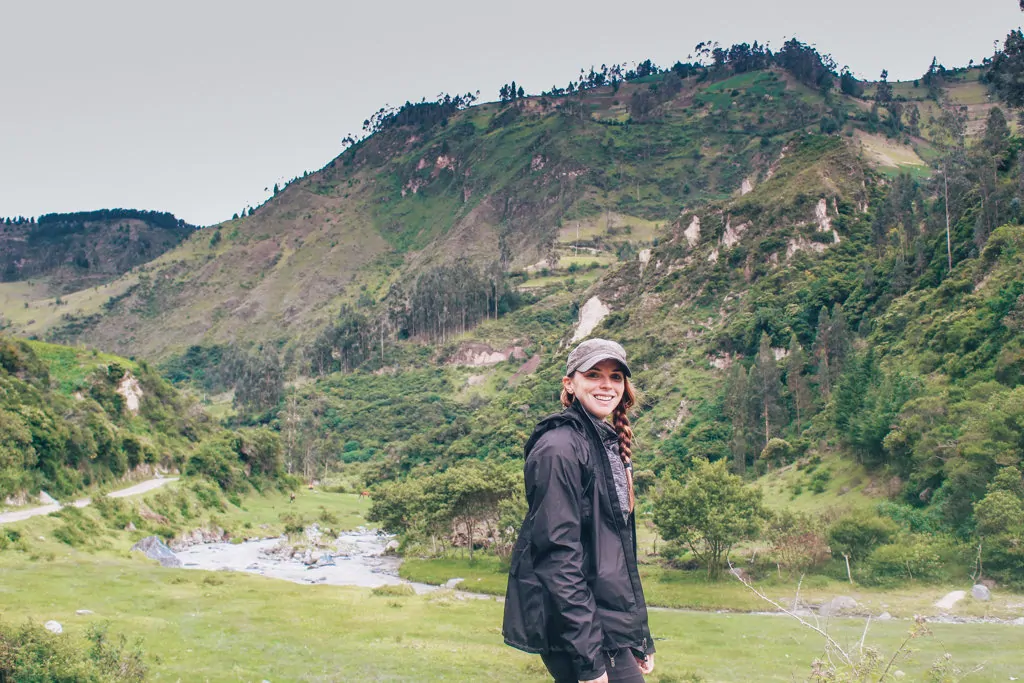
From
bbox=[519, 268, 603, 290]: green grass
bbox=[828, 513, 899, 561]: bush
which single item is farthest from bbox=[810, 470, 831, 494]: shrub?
bbox=[519, 268, 603, 290]: green grass

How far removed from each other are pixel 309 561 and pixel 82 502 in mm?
16083

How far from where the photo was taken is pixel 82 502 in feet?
172

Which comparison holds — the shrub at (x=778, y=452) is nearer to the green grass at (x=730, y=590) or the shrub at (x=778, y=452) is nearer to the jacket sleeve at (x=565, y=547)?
the green grass at (x=730, y=590)

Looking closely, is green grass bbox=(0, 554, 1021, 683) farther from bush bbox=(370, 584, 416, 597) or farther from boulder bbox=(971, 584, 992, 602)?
boulder bbox=(971, 584, 992, 602)

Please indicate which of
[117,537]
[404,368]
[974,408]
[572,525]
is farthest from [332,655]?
[404,368]

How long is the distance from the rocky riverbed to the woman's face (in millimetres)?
45588

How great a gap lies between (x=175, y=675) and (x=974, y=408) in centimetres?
4541

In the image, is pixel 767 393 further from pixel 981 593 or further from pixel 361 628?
pixel 361 628

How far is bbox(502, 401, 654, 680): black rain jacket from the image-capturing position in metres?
4.99

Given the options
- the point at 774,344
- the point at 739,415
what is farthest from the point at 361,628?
the point at 774,344

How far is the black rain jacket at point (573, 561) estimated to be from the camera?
196 inches

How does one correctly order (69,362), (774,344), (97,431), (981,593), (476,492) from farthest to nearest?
(774,344) < (69,362) < (97,431) < (476,492) < (981,593)

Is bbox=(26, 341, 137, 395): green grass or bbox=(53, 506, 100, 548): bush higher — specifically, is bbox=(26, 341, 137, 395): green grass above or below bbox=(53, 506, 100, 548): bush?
above

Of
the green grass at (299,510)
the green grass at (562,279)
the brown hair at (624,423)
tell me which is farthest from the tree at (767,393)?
the green grass at (562,279)
